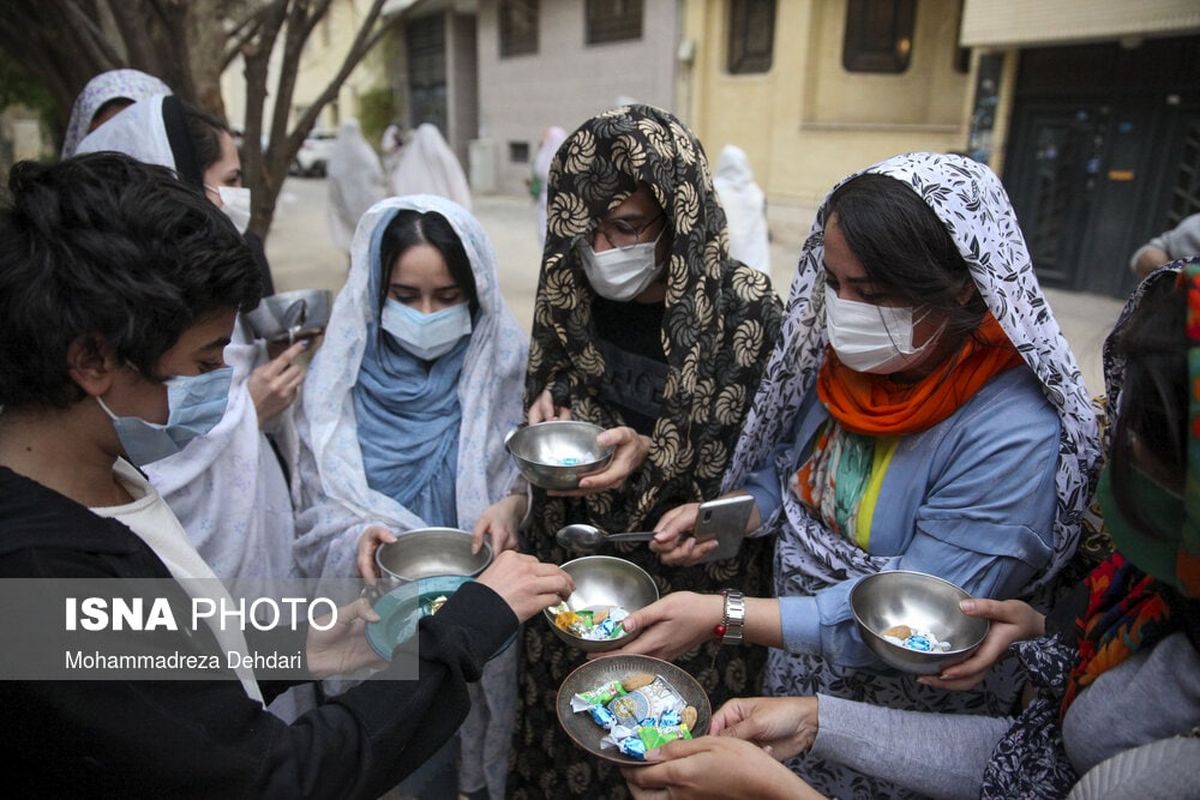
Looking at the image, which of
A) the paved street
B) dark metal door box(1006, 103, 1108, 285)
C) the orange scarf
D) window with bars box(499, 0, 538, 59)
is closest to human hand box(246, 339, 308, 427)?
the orange scarf

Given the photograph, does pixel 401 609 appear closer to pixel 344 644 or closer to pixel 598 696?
pixel 344 644

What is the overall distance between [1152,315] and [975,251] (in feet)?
1.66

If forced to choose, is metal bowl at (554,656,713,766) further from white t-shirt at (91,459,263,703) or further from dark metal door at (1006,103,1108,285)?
dark metal door at (1006,103,1108,285)

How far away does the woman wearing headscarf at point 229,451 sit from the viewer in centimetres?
210

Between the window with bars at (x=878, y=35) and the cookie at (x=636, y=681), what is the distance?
13.2 meters

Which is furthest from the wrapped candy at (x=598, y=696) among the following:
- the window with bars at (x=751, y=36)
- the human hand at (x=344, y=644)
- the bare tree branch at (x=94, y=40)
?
the window with bars at (x=751, y=36)

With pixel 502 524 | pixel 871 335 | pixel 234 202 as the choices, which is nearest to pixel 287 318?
pixel 234 202

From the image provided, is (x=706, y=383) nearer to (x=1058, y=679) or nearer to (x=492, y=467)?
(x=492, y=467)

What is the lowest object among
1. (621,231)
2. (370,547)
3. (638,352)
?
(370,547)

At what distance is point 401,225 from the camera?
231cm

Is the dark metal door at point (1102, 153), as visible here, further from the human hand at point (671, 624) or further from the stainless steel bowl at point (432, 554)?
the stainless steel bowl at point (432, 554)

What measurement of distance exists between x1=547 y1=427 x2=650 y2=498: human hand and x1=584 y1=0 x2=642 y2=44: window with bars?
16328 millimetres

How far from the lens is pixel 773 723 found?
58.9 inches

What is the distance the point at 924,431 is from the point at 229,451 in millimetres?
1814
